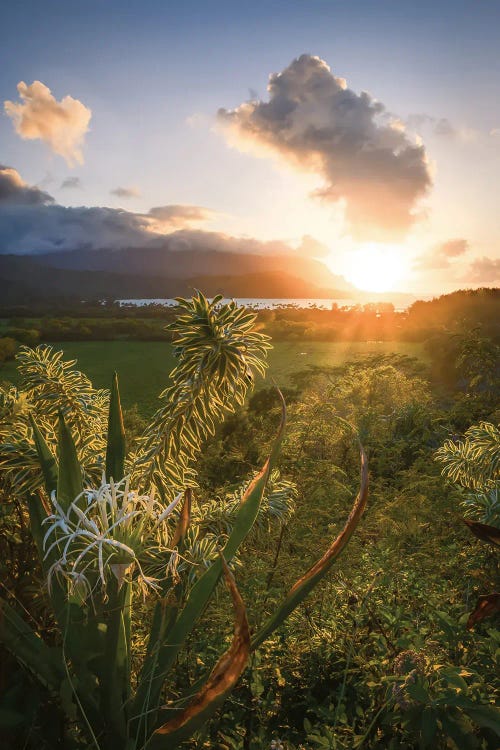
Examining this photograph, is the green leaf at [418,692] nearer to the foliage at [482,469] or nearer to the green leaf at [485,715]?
the green leaf at [485,715]

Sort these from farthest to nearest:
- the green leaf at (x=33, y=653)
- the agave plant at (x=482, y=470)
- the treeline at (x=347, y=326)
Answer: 1. the treeline at (x=347, y=326)
2. the agave plant at (x=482, y=470)
3. the green leaf at (x=33, y=653)

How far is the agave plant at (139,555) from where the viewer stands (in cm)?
127

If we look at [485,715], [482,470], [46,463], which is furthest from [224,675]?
[482,470]

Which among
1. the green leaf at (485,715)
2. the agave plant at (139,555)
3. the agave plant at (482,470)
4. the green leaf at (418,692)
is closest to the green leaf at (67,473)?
the agave plant at (139,555)

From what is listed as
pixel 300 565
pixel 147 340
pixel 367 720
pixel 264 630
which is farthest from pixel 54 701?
pixel 147 340

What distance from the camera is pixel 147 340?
68.8 ft

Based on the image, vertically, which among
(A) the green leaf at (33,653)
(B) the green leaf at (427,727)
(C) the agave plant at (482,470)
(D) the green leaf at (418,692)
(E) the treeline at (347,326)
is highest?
(E) the treeline at (347,326)

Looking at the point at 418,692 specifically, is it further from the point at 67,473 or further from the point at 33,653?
the point at 67,473

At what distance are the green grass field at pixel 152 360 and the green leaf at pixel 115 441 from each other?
9.71 m

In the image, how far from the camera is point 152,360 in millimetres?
16891

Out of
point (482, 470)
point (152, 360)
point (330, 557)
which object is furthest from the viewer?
point (152, 360)

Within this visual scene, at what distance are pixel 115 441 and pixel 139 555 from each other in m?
0.56

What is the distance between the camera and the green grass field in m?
13.4

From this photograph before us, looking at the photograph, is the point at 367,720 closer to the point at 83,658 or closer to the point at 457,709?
the point at 457,709
